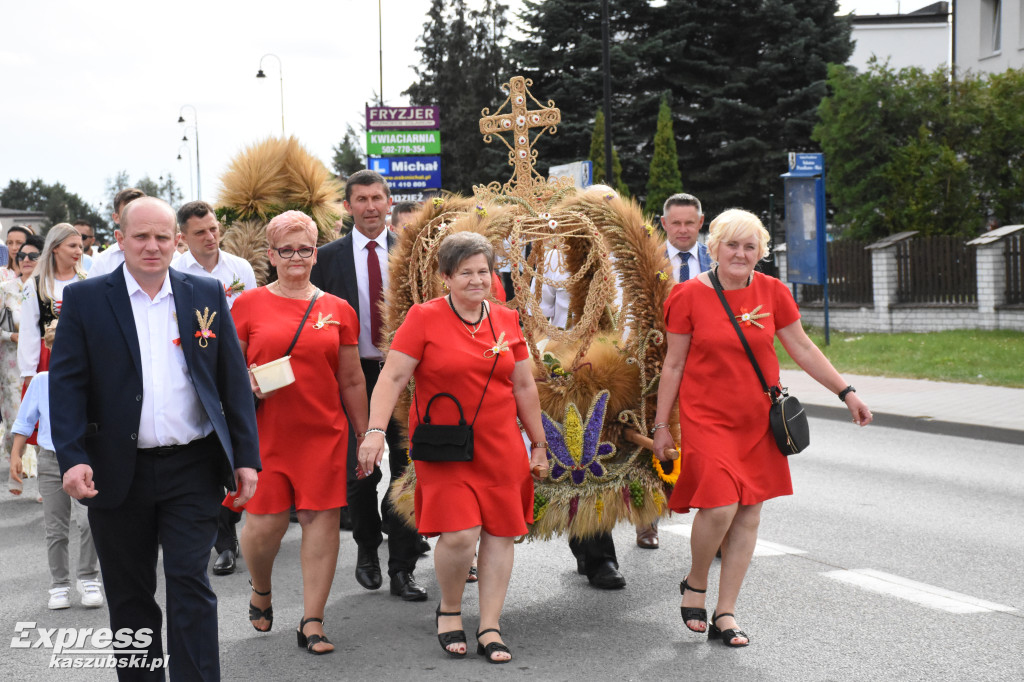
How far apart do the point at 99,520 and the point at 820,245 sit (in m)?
19.0

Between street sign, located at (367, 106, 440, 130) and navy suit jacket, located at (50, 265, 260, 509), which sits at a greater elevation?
street sign, located at (367, 106, 440, 130)

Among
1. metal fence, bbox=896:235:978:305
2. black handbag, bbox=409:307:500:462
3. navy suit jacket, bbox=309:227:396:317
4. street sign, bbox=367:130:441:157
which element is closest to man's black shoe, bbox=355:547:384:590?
navy suit jacket, bbox=309:227:396:317

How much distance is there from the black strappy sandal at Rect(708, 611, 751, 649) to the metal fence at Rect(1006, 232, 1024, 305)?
665 inches

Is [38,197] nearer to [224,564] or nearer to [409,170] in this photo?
[409,170]

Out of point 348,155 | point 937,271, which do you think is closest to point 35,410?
point 937,271

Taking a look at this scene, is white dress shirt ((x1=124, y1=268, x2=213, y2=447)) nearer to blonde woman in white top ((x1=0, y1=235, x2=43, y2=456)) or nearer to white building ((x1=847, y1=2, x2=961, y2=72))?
blonde woman in white top ((x1=0, y1=235, x2=43, y2=456))

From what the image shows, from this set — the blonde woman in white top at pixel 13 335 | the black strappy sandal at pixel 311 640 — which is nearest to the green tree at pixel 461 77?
the blonde woman in white top at pixel 13 335

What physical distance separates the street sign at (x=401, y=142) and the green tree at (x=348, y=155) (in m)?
27.8

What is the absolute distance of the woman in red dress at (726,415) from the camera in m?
4.94

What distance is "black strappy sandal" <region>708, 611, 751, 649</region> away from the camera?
16.1ft

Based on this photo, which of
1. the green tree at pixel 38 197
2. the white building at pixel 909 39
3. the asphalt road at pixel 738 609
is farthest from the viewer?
the green tree at pixel 38 197

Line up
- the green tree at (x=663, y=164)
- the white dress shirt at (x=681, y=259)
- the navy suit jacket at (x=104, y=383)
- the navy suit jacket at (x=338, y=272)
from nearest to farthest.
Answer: the navy suit jacket at (x=104, y=383)
the navy suit jacket at (x=338, y=272)
the white dress shirt at (x=681, y=259)
the green tree at (x=663, y=164)

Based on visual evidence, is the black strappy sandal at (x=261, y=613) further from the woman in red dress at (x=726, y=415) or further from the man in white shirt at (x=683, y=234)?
the man in white shirt at (x=683, y=234)

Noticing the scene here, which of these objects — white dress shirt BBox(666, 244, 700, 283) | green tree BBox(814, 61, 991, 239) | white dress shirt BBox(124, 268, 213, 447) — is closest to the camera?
white dress shirt BBox(124, 268, 213, 447)
